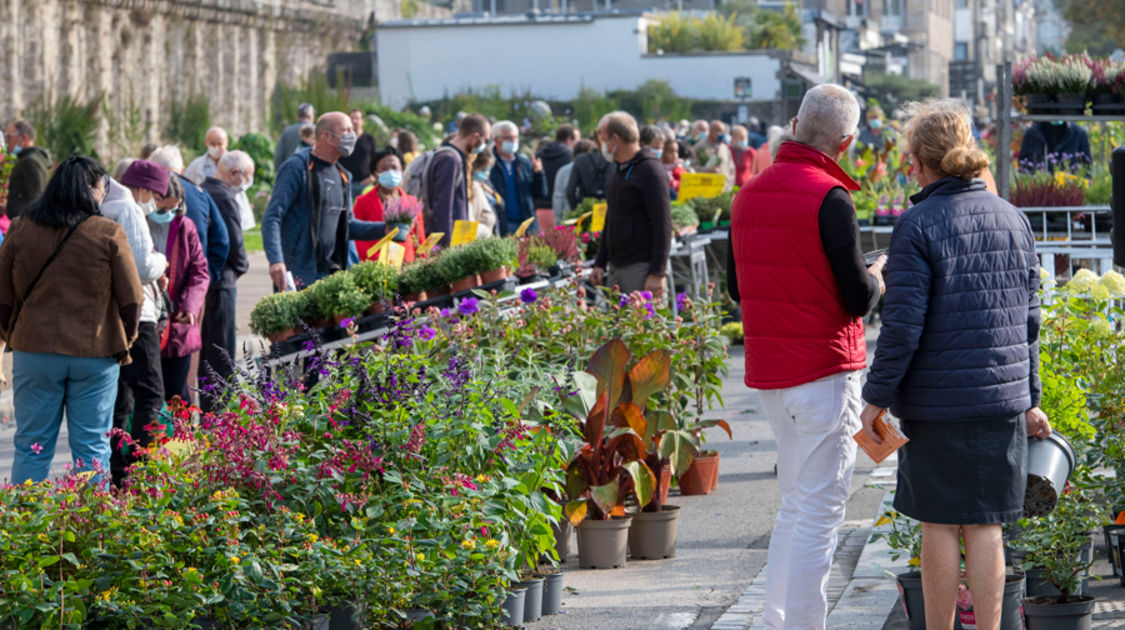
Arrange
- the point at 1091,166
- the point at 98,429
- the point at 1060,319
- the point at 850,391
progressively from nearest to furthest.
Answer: the point at 850,391, the point at 1060,319, the point at 98,429, the point at 1091,166

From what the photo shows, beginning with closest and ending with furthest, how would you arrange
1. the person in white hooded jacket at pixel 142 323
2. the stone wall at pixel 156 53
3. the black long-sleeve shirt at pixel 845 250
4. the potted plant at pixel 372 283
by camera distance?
the black long-sleeve shirt at pixel 845 250 < the person in white hooded jacket at pixel 142 323 < the potted plant at pixel 372 283 < the stone wall at pixel 156 53

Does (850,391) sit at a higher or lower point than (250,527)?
higher

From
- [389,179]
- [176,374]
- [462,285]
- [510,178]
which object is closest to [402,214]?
[389,179]

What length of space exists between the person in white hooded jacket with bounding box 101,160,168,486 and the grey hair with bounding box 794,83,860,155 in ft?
11.7

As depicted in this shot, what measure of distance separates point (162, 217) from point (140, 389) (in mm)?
990

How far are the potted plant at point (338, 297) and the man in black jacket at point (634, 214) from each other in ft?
5.12

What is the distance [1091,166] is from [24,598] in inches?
445

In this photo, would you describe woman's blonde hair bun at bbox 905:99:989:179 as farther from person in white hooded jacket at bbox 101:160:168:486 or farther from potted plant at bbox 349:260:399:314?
person in white hooded jacket at bbox 101:160:168:486

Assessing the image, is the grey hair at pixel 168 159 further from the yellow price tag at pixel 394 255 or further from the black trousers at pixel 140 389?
the black trousers at pixel 140 389

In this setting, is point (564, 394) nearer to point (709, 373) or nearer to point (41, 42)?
point (709, 373)

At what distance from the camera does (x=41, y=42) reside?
2741 cm

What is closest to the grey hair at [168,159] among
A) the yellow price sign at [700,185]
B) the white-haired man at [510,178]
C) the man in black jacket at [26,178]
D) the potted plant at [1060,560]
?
the man in black jacket at [26,178]

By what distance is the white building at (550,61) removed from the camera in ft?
159

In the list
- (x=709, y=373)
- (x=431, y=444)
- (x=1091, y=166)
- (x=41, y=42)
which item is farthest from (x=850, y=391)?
(x=41, y=42)
